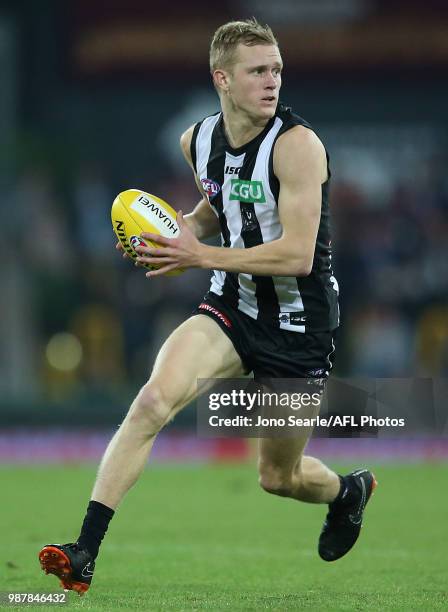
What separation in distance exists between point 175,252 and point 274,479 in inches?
54.1

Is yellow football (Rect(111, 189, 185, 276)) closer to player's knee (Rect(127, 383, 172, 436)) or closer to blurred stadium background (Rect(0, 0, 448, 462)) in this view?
player's knee (Rect(127, 383, 172, 436))

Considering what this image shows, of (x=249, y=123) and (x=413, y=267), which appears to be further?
(x=413, y=267)

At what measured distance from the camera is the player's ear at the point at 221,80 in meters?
6.26

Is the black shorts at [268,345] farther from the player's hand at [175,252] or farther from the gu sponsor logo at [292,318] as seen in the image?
the player's hand at [175,252]

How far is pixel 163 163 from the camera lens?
19.3m

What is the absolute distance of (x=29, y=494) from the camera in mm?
→ 11102

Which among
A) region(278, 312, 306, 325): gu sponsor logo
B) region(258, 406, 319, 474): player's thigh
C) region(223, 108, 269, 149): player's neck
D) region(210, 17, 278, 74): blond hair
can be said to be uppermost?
region(210, 17, 278, 74): blond hair

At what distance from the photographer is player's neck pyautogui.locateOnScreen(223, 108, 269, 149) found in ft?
20.6

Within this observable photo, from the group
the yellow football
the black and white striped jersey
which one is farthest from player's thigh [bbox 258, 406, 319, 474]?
the yellow football

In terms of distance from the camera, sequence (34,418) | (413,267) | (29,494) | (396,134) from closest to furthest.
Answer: (29,494) < (34,418) < (413,267) < (396,134)

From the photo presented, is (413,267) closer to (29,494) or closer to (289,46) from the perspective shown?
(289,46)

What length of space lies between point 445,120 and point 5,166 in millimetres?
6470

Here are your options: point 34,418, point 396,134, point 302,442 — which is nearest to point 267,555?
point 302,442

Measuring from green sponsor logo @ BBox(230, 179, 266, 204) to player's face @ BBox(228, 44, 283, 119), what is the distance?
1.04 feet
